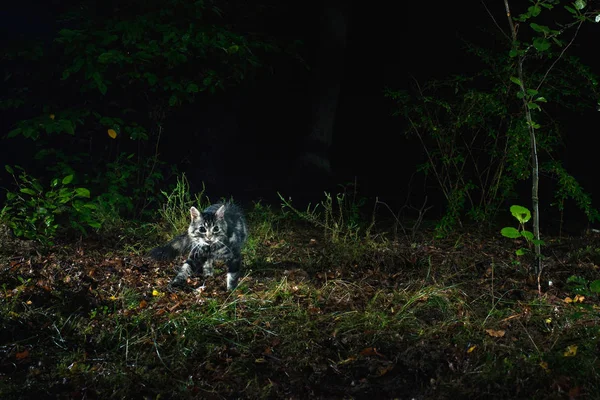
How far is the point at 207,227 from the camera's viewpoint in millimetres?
4984

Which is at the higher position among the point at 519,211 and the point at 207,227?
the point at 519,211

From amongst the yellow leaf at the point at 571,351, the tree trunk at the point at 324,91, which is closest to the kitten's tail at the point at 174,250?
the yellow leaf at the point at 571,351

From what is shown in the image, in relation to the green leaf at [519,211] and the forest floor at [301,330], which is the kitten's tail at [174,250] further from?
the green leaf at [519,211]

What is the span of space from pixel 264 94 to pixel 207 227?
5.85m

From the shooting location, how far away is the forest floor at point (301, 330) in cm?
344

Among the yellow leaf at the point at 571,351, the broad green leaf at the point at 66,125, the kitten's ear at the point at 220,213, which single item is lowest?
the kitten's ear at the point at 220,213

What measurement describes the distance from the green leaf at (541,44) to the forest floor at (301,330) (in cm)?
159

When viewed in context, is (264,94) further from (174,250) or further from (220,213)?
(220,213)

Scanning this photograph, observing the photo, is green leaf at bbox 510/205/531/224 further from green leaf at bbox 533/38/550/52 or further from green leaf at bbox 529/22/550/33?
green leaf at bbox 529/22/550/33

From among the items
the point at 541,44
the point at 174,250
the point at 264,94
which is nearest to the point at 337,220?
the point at 174,250

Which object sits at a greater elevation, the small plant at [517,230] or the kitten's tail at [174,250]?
the small plant at [517,230]

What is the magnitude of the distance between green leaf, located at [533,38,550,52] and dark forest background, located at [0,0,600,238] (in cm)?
204

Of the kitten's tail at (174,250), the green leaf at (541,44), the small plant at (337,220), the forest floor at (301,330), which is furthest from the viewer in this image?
the small plant at (337,220)

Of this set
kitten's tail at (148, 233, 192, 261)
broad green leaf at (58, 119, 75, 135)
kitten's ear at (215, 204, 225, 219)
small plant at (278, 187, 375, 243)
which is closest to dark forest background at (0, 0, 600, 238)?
broad green leaf at (58, 119, 75, 135)
